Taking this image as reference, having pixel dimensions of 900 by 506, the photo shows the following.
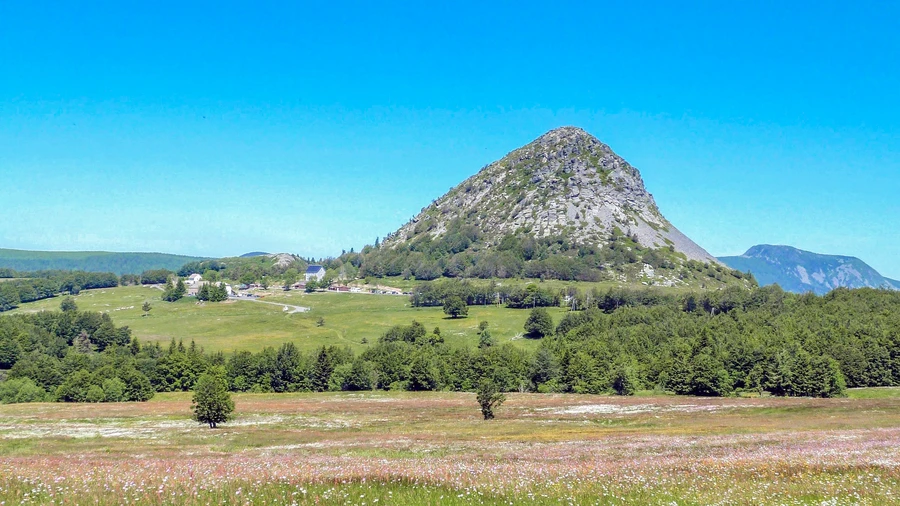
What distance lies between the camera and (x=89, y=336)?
18438 centimetres

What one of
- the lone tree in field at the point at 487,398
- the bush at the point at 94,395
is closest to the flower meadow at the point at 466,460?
the lone tree in field at the point at 487,398

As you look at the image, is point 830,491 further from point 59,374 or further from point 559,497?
point 59,374

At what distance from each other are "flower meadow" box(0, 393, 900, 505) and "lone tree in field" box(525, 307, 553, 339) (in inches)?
4162

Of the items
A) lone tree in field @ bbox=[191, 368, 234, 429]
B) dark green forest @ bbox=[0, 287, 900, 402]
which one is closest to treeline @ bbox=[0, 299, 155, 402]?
dark green forest @ bbox=[0, 287, 900, 402]

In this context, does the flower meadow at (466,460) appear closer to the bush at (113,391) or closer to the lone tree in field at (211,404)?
the lone tree in field at (211,404)

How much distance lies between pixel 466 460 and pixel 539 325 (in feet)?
530

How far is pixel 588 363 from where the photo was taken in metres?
115

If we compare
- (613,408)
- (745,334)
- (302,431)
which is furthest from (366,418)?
(745,334)

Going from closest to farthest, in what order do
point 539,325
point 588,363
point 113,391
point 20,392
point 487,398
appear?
point 487,398
point 113,391
point 20,392
point 588,363
point 539,325

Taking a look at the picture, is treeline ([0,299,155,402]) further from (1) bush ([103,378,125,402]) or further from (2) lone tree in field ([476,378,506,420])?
(2) lone tree in field ([476,378,506,420])

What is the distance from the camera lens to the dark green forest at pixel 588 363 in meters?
105

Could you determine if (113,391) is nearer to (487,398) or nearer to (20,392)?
(20,392)

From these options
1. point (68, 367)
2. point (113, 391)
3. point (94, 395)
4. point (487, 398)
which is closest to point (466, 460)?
point (487, 398)

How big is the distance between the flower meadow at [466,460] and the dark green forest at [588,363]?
93.9ft
